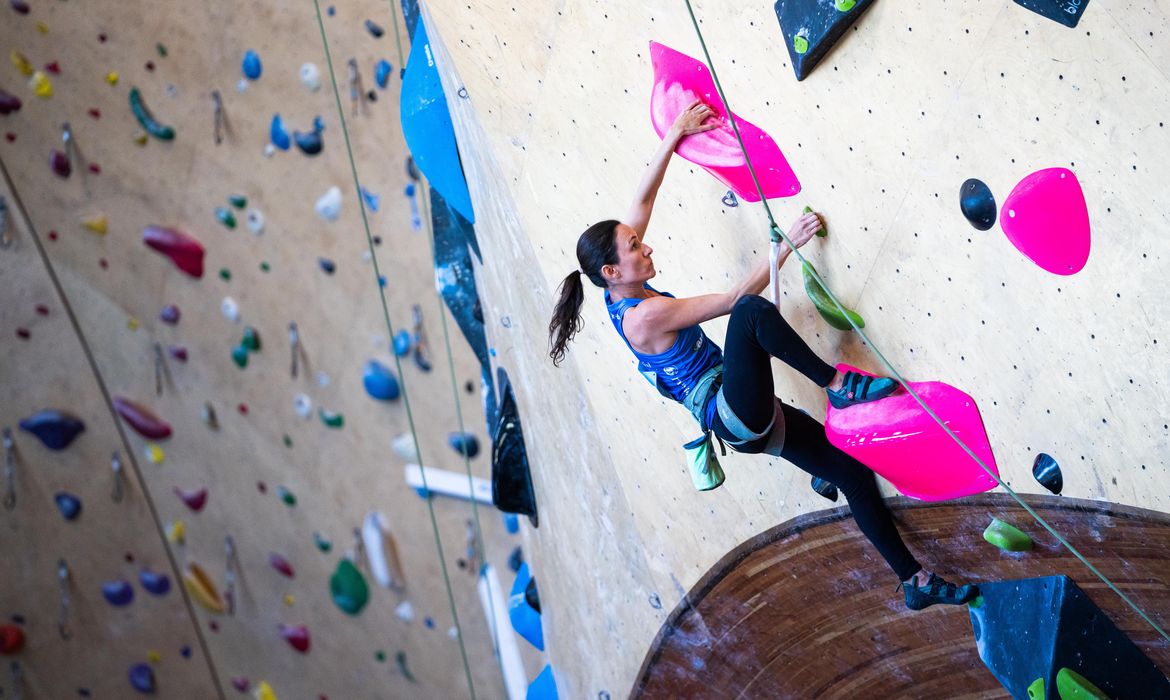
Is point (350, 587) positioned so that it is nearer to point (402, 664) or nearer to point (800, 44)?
point (402, 664)

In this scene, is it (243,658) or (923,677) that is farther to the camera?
(243,658)

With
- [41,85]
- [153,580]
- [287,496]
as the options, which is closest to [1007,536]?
[287,496]

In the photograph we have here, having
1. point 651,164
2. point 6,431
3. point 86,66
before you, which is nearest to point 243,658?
point 6,431

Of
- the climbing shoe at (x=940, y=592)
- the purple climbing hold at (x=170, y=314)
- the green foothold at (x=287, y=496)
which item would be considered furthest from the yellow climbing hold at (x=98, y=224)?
the climbing shoe at (x=940, y=592)

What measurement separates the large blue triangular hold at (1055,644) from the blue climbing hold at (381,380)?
2.46m

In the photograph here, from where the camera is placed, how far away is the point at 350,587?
4.39 m

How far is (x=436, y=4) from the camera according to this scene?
2805 millimetres

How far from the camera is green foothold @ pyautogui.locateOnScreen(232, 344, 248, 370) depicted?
13.8ft

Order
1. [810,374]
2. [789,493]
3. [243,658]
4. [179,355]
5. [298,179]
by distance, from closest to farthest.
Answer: [810,374]
[789,493]
[298,179]
[179,355]
[243,658]

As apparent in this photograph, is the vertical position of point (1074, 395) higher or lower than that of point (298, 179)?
lower

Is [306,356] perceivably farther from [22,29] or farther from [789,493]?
[789,493]

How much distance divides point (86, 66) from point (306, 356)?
49.2 inches

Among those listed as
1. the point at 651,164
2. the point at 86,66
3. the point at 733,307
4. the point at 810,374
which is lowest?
the point at 810,374

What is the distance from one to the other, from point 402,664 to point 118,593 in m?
1.25
